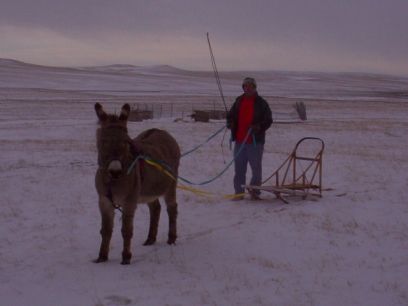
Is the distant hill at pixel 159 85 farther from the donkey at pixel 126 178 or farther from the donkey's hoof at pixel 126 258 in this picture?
the donkey's hoof at pixel 126 258

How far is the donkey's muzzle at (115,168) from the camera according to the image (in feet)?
21.7

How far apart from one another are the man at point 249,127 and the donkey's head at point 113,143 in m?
4.24

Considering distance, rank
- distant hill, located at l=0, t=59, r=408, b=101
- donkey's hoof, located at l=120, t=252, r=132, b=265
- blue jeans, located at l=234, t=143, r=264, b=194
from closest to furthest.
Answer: donkey's hoof, located at l=120, t=252, r=132, b=265 < blue jeans, located at l=234, t=143, r=264, b=194 < distant hill, located at l=0, t=59, r=408, b=101

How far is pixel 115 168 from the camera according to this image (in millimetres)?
6609

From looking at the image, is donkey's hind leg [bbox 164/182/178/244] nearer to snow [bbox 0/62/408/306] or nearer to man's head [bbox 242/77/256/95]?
snow [bbox 0/62/408/306]

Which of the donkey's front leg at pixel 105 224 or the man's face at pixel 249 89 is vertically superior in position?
the man's face at pixel 249 89

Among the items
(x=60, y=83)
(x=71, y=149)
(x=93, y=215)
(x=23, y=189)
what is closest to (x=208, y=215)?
(x=93, y=215)

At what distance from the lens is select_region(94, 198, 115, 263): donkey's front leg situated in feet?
23.9

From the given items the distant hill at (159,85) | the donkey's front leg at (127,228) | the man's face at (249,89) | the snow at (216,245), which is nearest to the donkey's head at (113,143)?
the donkey's front leg at (127,228)

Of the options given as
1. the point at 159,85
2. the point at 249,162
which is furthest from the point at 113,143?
the point at 159,85

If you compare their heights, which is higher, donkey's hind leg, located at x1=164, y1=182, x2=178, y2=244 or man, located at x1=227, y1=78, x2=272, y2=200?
man, located at x1=227, y1=78, x2=272, y2=200

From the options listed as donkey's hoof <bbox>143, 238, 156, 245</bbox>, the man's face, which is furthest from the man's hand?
donkey's hoof <bbox>143, 238, 156, 245</bbox>

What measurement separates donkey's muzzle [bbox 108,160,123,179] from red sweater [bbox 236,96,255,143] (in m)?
4.69

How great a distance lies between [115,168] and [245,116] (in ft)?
15.8
